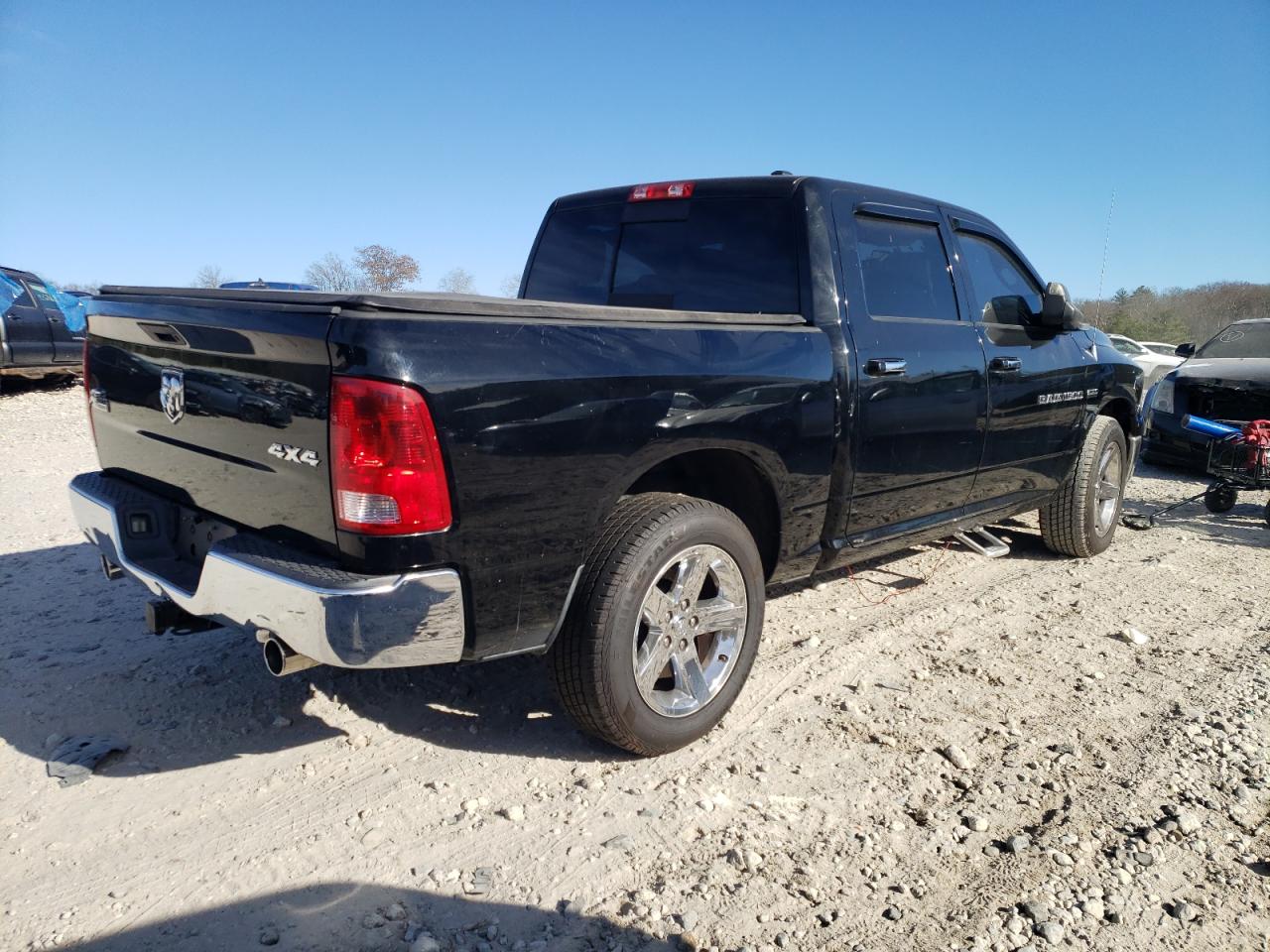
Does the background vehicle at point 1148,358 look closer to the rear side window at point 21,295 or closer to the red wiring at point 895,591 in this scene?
the red wiring at point 895,591

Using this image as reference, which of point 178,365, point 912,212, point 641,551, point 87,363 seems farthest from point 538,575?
point 912,212

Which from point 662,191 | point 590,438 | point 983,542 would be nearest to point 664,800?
point 590,438

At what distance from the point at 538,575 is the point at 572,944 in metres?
0.93

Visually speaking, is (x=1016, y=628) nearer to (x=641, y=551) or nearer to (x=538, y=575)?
(x=641, y=551)

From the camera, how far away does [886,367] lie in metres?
3.51

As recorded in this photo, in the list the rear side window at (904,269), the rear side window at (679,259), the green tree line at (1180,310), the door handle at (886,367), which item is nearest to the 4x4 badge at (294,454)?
the rear side window at (679,259)

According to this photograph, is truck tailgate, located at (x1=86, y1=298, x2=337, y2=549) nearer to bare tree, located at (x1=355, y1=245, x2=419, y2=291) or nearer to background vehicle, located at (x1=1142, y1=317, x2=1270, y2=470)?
background vehicle, located at (x1=1142, y1=317, x2=1270, y2=470)

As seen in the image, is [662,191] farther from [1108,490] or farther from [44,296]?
[44,296]

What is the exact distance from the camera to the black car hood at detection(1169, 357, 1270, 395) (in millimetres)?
7812

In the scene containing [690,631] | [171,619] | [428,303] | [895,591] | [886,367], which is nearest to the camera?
[428,303]

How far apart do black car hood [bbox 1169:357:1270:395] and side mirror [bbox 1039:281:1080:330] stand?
4.48 meters

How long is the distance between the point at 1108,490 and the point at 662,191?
360cm

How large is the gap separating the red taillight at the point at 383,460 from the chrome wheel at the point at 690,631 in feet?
2.78

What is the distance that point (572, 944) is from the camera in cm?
207
